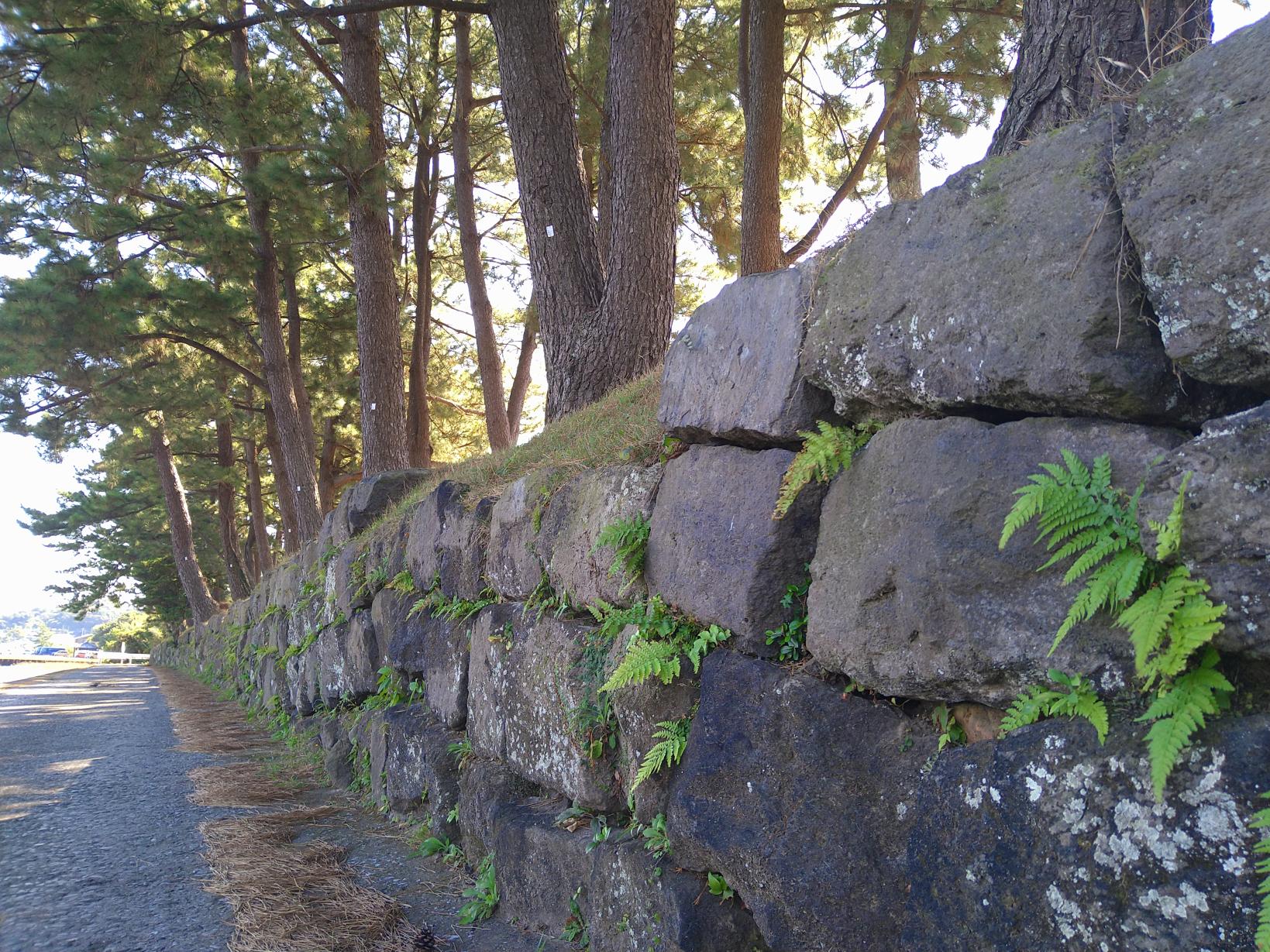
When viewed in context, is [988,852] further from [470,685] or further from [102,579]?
[102,579]

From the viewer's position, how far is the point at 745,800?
2.30 metres

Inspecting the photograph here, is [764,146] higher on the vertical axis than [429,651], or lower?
higher

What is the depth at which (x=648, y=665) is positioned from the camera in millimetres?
2607

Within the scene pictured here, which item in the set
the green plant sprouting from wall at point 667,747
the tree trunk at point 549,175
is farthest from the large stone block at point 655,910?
the tree trunk at point 549,175

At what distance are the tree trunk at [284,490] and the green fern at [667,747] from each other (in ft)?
36.5

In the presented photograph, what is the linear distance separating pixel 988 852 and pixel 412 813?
11.9 feet

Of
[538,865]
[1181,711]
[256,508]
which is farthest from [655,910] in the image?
[256,508]

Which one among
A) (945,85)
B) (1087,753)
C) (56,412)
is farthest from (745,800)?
(56,412)

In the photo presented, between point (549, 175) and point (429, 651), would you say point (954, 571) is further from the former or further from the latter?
Result: point (549, 175)

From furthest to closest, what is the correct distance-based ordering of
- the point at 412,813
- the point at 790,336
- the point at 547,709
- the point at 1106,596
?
the point at 412,813, the point at 547,709, the point at 790,336, the point at 1106,596

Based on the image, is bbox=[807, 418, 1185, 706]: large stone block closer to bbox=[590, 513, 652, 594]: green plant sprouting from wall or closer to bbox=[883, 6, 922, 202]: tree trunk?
bbox=[590, 513, 652, 594]: green plant sprouting from wall

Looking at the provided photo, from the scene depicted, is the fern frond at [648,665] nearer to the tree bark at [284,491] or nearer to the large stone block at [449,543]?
the large stone block at [449,543]

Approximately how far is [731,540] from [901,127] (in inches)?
272

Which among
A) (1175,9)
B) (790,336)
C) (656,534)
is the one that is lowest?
(656,534)
